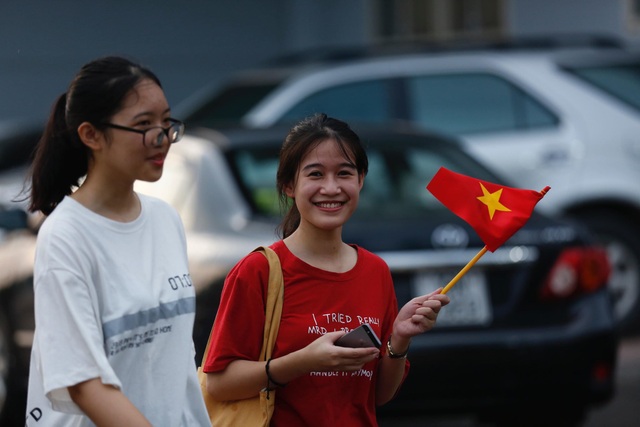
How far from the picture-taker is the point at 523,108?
978cm

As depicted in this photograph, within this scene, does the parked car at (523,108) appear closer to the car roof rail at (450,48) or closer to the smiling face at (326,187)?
the car roof rail at (450,48)

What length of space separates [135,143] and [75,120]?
0.51 ft

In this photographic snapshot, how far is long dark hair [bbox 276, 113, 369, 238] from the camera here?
3188 millimetres

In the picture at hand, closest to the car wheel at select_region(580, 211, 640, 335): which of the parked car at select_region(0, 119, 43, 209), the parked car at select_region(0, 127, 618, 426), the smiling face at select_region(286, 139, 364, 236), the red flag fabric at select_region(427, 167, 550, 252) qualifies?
the parked car at select_region(0, 127, 618, 426)

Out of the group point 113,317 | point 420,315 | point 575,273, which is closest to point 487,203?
point 420,315

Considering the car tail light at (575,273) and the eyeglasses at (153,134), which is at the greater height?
the eyeglasses at (153,134)

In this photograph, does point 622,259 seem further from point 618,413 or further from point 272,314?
point 272,314

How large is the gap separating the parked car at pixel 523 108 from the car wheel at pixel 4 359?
2.89 m

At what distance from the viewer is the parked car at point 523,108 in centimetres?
948

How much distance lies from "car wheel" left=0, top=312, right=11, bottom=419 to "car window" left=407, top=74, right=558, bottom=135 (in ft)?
12.5

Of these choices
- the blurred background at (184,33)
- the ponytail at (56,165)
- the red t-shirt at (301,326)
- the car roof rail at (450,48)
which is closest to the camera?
the red t-shirt at (301,326)

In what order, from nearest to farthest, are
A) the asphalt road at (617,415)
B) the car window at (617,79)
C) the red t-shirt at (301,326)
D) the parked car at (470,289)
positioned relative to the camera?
the red t-shirt at (301,326) < the parked car at (470,289) < the asphalt road at (617,415) < the car window at (617,79)

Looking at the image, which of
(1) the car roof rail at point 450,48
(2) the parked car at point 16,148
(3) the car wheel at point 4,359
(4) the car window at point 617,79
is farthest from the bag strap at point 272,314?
(2) the parked car at point 16,148

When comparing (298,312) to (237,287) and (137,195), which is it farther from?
(137,195)
